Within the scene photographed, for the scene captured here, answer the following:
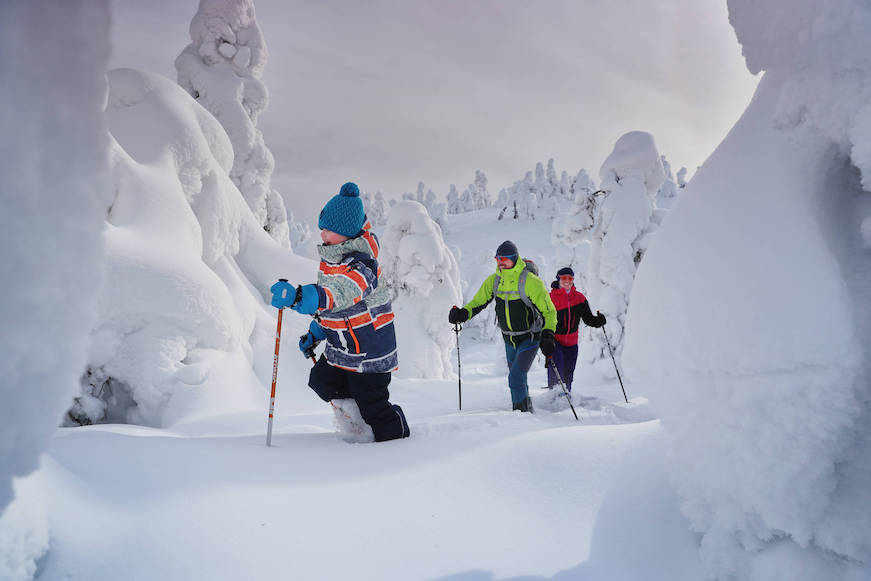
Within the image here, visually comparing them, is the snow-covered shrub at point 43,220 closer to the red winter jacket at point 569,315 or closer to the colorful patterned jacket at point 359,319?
the colorful patterned jacket at point 359,319

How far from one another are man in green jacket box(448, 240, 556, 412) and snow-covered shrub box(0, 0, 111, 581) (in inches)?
159

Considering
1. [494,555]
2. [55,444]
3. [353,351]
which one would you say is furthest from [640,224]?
[55,444]

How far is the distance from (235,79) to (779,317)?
1569 cm

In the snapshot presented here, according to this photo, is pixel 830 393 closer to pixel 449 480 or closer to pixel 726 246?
pixel 726 246

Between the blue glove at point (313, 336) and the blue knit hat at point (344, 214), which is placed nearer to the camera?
the blue knit hat at point (344, 214)

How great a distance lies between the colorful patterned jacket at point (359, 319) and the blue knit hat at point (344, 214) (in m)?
0.09

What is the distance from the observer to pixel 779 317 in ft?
4.33

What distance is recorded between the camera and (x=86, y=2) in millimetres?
1005

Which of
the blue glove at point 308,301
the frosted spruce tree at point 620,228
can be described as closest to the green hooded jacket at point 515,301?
the blue glove at point 308,301

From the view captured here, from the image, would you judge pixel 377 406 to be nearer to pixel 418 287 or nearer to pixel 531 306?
pixel 531 306

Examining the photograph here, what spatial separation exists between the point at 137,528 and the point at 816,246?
92.2 inches

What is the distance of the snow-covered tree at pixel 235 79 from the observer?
42.9 feet

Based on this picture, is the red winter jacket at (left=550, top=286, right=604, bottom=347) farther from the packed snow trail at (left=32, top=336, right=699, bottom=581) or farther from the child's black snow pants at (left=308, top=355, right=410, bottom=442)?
the packed snow trail at (left=32, top=336, right=699, bottom=581)

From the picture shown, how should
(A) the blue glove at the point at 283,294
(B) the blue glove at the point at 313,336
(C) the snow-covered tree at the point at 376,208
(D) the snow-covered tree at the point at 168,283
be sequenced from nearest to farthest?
1. (A) the blue glove at the point at 283,294
2. (B) the blue glove at the point at 313,336
3. (D) the snow-covered tree at the point at 168,283
4. (C) the snow-covered tree at the point at 376,208
